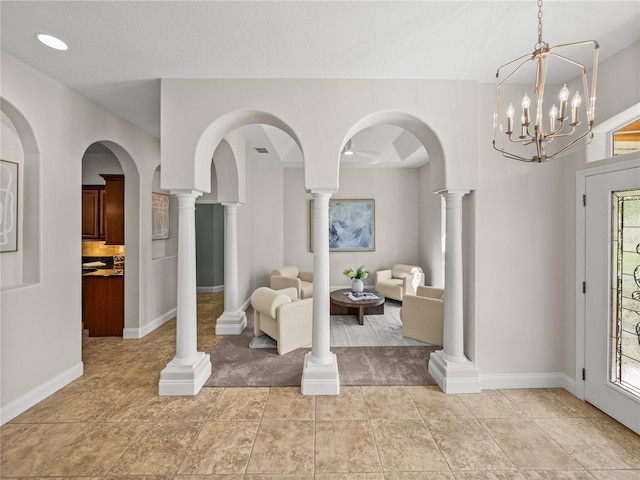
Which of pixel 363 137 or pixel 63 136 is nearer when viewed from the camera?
pixel 63 136

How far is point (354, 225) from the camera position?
7.35 m

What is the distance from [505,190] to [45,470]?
4597 mm

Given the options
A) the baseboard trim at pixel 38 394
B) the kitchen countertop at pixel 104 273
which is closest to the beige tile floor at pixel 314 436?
the baseboard trim at pixel 38 394

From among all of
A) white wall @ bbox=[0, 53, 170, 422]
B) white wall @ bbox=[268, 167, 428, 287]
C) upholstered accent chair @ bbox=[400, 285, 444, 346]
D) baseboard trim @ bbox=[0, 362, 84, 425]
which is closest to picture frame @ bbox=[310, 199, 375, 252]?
white wall @ bbox=[268, 167, 428, 287]

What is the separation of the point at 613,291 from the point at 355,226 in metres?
5.04

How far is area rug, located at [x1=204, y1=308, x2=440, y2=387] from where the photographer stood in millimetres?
3266

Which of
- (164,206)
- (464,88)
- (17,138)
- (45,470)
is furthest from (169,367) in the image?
(464,88)

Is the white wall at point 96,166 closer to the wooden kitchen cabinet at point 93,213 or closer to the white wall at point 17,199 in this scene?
the wooden kitchen cabinet at point 93,213

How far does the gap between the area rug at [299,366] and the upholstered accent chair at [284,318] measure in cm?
15

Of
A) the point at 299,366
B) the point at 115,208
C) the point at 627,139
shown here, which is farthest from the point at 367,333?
the point at 115,208

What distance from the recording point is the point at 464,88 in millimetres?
3084

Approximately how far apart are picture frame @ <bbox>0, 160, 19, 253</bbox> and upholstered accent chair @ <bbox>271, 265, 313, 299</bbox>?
3.68m

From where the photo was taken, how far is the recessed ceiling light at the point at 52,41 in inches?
94.7

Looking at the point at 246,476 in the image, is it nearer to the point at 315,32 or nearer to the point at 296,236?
the point at 315,32
